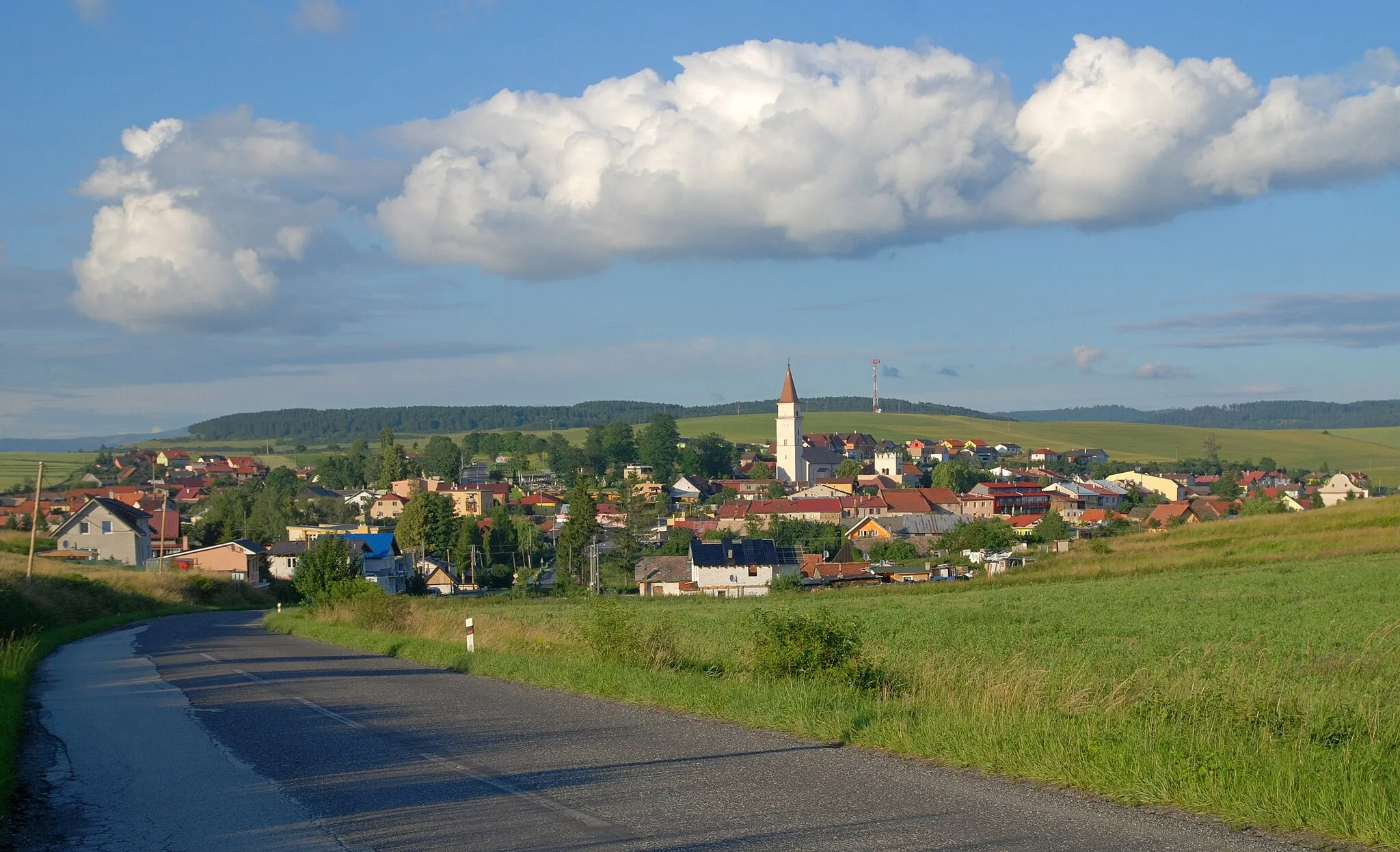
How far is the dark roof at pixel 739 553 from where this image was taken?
7444cm

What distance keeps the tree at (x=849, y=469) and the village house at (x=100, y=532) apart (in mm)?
93967

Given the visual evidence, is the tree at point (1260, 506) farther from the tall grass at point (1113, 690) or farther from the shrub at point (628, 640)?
the shrub at point (628, 640)

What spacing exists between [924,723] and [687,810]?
3.36m

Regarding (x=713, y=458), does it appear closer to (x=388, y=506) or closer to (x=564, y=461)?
(x=564, y=461)

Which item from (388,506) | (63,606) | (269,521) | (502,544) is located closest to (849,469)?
(388,506)

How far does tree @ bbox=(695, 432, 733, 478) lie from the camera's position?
17475 cm

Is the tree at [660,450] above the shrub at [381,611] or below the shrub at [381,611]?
above

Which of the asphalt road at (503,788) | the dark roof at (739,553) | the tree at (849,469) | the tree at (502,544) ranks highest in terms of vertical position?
the asphalt road at (503,788)

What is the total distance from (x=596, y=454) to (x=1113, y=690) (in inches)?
6555

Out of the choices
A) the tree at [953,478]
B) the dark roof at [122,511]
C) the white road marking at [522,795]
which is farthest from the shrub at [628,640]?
the tree at [953,478]

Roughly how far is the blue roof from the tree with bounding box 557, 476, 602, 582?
11864 millimetres

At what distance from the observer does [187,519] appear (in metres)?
119

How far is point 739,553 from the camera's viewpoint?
248 feet

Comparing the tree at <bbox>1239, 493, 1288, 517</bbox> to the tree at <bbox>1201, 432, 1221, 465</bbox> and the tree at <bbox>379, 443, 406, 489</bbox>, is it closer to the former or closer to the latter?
the tree at <bbox>1201, 432, 1221, 465</bbox>
